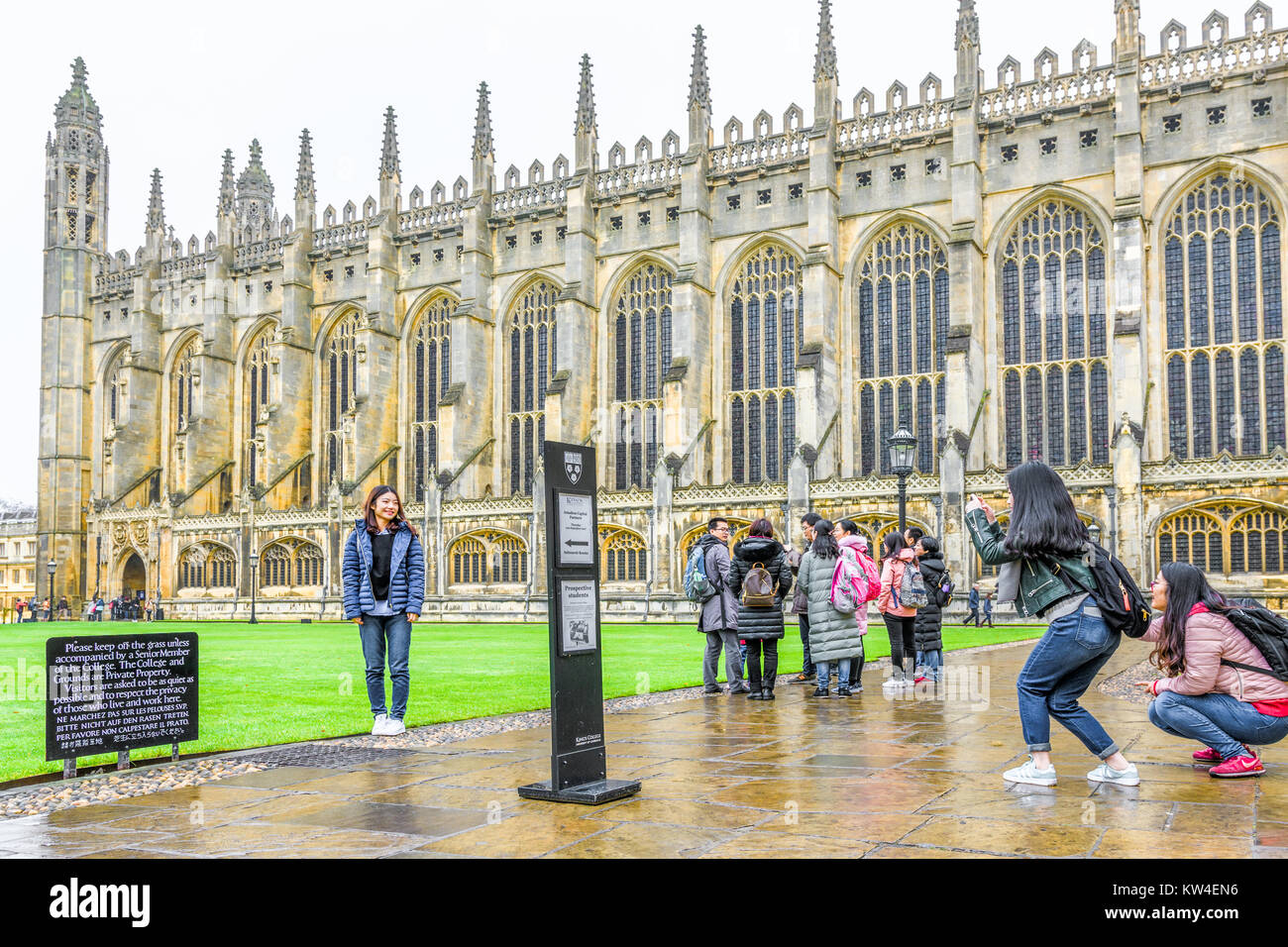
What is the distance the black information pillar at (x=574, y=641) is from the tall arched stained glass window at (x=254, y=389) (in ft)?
154

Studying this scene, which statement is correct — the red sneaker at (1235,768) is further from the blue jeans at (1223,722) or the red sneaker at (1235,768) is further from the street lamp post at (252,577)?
the street lamp post at (252,577)

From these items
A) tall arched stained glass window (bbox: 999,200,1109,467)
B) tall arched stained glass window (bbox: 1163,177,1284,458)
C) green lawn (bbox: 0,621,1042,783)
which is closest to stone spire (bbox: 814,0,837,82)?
tall arched stained glass window (bbox: 999,200,1109,467)

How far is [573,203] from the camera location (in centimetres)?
4081

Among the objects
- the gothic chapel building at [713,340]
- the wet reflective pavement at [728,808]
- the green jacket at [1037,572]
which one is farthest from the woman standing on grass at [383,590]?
the gothic chapel building at [713,340]

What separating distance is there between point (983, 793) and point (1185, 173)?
31.0 meters

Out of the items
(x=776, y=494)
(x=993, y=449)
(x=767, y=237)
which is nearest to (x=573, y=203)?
(x=767, y=237)

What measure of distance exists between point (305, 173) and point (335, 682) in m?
39.3

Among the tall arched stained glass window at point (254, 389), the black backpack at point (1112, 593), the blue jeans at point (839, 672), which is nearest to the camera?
the black backpack at point (1112, 593)

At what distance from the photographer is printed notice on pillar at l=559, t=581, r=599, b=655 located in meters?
5.94

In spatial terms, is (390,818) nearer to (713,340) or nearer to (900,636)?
(900,636)

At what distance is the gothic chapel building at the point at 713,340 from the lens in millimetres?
31359

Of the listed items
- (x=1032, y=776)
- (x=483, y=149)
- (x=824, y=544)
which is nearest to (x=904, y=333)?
(x=483, y=149)

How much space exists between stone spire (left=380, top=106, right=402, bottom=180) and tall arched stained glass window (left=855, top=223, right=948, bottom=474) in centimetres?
2039

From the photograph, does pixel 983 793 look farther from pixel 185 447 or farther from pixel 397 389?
pixel 185 447
